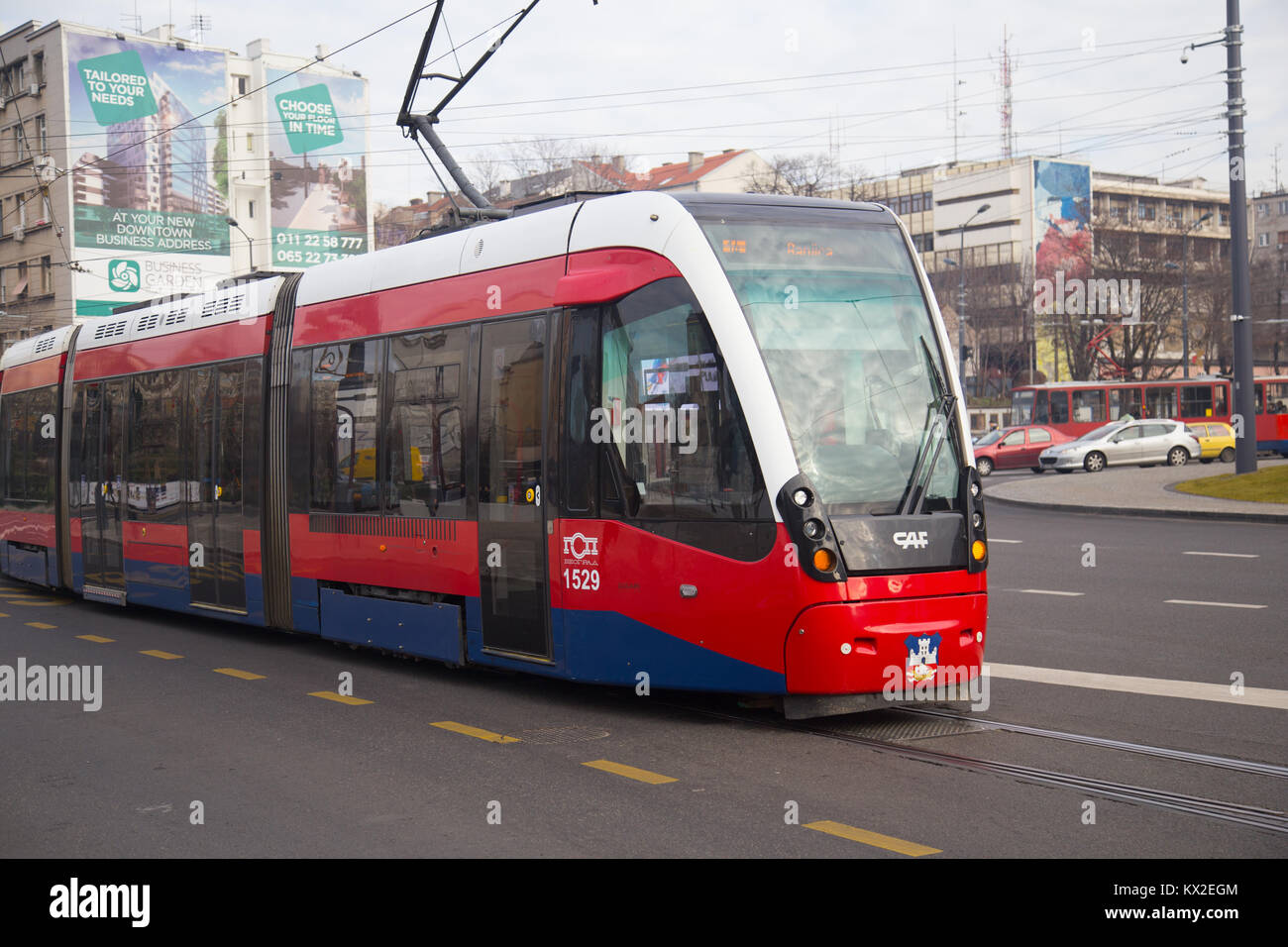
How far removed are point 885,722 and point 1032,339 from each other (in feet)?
210

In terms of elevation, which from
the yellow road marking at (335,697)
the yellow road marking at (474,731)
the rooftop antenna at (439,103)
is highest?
the rooftop antenna at (439,103)

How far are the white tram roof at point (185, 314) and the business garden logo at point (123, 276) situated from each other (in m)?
46.4

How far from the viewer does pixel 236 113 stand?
68062 mm

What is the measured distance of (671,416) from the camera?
26.2 feet

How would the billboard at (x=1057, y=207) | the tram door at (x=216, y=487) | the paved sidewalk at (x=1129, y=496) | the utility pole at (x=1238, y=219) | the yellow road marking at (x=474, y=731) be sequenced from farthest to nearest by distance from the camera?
the billboard at (x=1057, y=207) → the utility pole at (x=1238, y=219) → the paved sidewalk at (x=1129, y=496) → the tram door at (x=216, y=487) → the yellow road marking at (x=474, y=731)

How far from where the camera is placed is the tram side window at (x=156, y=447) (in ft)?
45.1

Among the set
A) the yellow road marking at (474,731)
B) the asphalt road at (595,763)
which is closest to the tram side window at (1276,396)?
the asphalt road at (595,763)

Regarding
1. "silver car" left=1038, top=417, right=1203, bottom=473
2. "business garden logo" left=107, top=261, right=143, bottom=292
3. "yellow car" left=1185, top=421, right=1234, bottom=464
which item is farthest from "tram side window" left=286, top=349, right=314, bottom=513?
"business garden logo" left=107, top=261, right=143, bottom=292

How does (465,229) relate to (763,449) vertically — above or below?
above

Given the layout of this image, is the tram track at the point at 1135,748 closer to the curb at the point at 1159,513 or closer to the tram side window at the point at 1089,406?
the curb at the point at 1159,513
